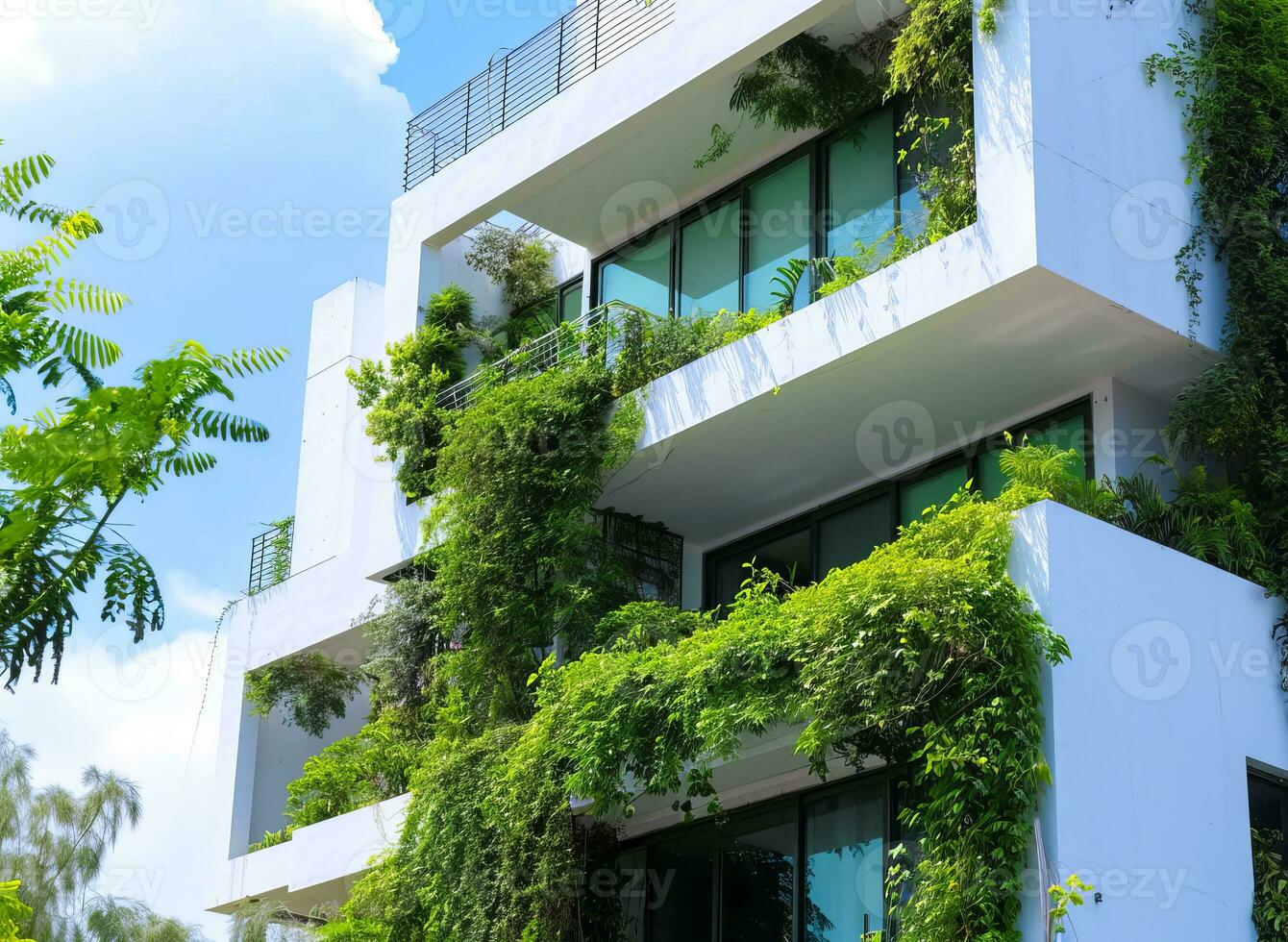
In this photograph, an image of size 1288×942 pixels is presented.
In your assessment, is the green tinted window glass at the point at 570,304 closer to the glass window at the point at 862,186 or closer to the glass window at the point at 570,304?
the glass window at the point at 570,304

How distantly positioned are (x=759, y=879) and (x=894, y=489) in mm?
3835

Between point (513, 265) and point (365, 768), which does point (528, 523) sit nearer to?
point (365, 768)

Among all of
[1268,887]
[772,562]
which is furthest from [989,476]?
[1268,887]

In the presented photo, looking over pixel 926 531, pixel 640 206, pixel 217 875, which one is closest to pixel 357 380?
pixel 640 206

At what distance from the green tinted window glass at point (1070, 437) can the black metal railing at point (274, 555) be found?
38.3 feet

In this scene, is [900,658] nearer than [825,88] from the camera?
Yes

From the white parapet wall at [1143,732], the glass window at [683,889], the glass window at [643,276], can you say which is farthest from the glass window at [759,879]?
the glass window at [643,276]

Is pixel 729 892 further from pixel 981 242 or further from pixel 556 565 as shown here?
pixel 981 242

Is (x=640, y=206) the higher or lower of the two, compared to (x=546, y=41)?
lower

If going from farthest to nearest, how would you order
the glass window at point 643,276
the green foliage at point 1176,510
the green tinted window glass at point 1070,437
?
1. the glass window at point 643,276
2. the green tinted window glass at point 1070,437
3. the green foliage at point 1176,510

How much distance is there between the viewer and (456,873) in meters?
14.7

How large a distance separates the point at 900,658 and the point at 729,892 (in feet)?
13.8

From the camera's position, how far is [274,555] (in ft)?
76.2

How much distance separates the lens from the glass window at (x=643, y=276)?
58.7 ft
